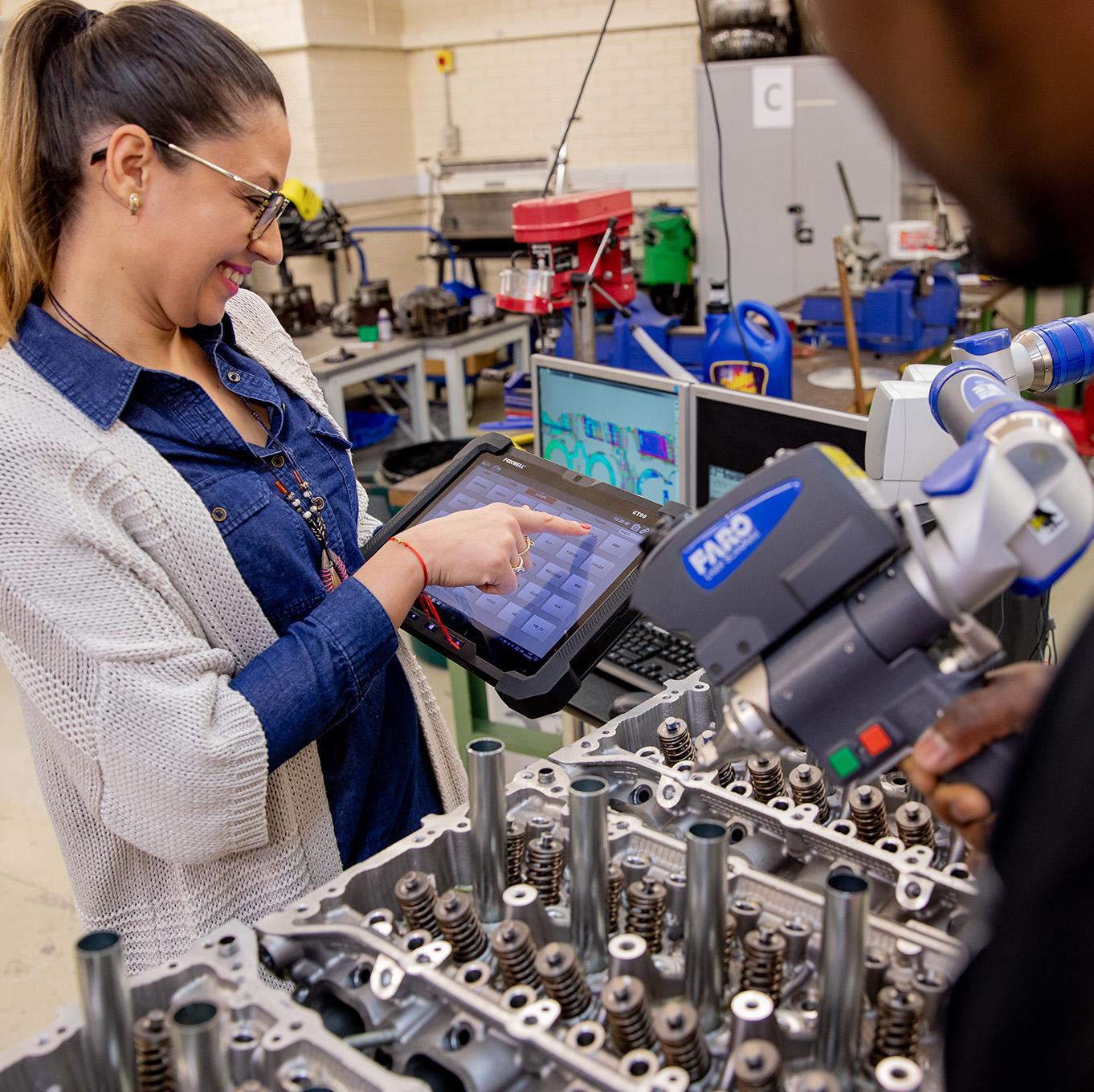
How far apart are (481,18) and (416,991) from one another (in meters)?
7.58

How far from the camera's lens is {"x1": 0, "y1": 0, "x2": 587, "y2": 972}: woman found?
0.95 m

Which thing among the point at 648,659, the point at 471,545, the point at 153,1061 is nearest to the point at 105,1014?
the point at 153,1061

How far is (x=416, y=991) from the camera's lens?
797mm

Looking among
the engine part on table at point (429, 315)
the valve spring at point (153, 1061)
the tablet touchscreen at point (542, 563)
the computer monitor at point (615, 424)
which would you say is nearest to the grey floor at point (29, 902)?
the computer monitor at point (615, 424)

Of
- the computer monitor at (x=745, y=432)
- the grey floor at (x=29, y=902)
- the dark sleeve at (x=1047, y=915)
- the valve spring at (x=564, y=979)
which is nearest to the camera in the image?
the dark sleeve at (x=1047, y=915)

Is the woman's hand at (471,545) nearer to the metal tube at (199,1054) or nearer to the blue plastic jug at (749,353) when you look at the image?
the metal tube at (199,1054)

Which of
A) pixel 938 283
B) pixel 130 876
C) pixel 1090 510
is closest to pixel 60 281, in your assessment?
pixel 130 876

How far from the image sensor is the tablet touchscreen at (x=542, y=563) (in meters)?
1.19

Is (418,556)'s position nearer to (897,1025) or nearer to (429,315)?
(897,1025)

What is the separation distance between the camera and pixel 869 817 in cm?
95

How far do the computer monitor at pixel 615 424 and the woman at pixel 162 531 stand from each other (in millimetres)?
878

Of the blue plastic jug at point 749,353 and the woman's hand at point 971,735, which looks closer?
the woman's hand at point 971,735

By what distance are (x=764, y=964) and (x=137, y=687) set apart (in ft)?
1.90

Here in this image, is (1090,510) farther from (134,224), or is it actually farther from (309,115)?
(309,115)
